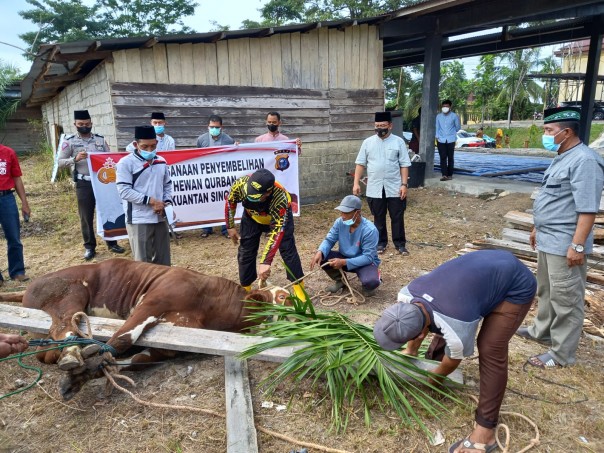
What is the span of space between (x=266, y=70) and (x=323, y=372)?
23.6 feet

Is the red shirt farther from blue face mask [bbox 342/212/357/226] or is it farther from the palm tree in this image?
the palm tree

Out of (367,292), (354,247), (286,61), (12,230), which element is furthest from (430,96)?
(12,230)

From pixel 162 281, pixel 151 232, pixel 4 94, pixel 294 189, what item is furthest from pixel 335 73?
pixel 4 94

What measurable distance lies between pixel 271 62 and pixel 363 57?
2365mm

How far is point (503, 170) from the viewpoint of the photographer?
43.3 feet

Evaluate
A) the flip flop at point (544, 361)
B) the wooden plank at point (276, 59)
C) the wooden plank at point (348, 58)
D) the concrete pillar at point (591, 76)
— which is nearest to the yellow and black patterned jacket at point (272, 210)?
the flip flop at point (544, 361)

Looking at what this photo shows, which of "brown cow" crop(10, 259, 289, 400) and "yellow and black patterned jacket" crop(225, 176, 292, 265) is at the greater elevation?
"yellow and black patterned jacket" crop(225, 176, 292, 265)

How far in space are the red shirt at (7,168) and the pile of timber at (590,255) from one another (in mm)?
5839

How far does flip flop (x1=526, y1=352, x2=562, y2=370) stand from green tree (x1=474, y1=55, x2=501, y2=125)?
31308mm

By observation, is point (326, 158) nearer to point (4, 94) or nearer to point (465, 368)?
point (465, 368)

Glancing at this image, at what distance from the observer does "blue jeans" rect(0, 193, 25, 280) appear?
543cm

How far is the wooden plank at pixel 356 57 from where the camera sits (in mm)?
10000

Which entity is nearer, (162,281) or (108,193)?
(162,281)

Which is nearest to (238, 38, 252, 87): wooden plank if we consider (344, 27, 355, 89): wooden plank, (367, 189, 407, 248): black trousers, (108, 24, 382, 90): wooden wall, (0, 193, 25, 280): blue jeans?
(108, 24, 382, 90): wooden wall
